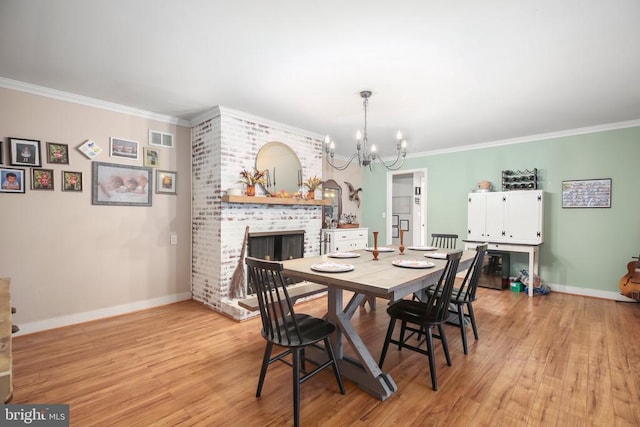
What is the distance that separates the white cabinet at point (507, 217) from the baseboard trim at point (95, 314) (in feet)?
15.5

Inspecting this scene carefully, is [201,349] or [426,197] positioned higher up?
[426,197]

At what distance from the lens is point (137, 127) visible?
12.0 ft

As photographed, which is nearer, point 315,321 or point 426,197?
point 315,321

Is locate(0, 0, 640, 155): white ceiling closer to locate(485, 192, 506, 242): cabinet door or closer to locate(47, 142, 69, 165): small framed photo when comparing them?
locate(47, 142, 69, 165): small framed photo

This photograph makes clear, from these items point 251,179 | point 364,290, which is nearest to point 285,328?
point 364,290

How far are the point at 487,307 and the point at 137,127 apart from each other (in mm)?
5039

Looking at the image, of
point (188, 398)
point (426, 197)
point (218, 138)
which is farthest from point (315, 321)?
point (426, 197)

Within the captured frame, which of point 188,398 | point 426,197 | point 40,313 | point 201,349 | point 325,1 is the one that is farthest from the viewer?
point 426,197

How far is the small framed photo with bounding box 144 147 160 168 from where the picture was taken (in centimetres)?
370

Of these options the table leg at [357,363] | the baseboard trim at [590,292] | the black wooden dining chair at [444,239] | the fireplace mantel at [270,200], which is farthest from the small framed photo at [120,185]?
the baseboard trim at [590,292]

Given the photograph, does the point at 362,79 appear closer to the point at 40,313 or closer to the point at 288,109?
the point at 288,109

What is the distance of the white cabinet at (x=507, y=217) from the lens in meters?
4.52

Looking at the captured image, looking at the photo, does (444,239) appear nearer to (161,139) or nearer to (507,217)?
(507,217)

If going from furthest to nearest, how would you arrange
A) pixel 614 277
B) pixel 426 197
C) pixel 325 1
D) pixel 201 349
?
pixel 426 197
pixel 614 277
pixel 201 349
pixel 325 1
